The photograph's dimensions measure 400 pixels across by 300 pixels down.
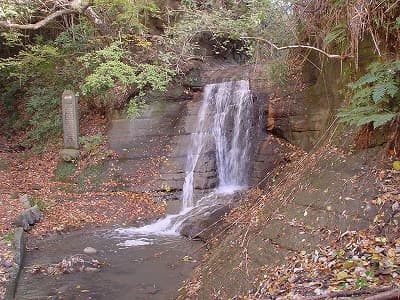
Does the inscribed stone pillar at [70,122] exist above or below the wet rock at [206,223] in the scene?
above

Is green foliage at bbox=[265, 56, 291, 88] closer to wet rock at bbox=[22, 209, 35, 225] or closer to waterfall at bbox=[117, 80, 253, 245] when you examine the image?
waterfall at bbox=[117, 80, 253, 245]

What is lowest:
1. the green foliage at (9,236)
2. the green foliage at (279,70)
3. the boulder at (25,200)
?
the green foliage at (9,236)

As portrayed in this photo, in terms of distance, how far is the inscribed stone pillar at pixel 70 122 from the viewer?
14.6 m

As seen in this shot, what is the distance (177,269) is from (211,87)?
768cm

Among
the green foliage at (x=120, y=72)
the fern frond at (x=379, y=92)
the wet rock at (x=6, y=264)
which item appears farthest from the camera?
the green foliage at (x=120, y=72)

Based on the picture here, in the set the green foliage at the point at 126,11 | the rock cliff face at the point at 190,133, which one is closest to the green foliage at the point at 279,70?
the rock cliff face at the point at 190,133

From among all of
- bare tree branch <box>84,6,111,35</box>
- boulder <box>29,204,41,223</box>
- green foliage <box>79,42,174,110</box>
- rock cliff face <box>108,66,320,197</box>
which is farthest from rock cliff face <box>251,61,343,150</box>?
boulder <box>29,204,41,223</box>

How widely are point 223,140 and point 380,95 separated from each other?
306 inches

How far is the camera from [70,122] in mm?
14617

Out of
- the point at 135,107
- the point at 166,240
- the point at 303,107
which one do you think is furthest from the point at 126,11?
the point at 166,240

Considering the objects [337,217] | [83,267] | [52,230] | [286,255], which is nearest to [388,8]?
[337,217]

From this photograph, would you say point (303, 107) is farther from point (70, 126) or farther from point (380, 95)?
point (70, 126)

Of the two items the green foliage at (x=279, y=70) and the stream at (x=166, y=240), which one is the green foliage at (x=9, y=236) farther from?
the green foliage at (x=279, y=70)

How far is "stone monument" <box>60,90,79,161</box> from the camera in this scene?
14547mm
